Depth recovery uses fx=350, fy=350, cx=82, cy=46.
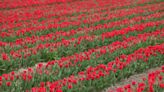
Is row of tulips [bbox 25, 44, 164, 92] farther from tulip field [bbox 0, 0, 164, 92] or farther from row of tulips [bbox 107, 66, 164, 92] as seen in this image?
row of tulips [bbox 107, 66, 164, 92]

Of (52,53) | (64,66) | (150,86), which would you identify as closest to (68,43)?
(52,53)

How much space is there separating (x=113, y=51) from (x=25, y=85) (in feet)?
12.9

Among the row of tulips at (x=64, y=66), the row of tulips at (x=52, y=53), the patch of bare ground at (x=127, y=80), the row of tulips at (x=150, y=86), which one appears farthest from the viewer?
the row of tulips at (x=52, y=53)

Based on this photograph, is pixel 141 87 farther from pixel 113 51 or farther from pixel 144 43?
pixel 144 43

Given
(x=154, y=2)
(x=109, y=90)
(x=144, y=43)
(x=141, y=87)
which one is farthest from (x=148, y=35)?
(x=154, y=2)

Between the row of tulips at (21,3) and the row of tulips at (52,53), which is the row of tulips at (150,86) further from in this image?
the row of tulips at (21,3)

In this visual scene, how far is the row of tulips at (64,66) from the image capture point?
25.6 feet

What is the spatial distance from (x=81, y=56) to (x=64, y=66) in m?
1.14

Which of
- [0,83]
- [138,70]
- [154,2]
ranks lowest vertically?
[154,2]

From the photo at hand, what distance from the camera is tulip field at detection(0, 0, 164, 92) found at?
762 cm

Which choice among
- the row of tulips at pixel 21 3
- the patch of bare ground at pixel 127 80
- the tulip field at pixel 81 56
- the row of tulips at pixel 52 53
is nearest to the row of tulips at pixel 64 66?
the tulip field at pixel 81 56

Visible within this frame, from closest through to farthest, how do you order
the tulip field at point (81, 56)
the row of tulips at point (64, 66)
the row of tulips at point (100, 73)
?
the row of tulips at point (100, 73), the tulip field at point (81, 56), the row of tulips at point (64, 66)

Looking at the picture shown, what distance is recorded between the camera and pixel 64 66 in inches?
358

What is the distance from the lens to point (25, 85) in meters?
7.65
